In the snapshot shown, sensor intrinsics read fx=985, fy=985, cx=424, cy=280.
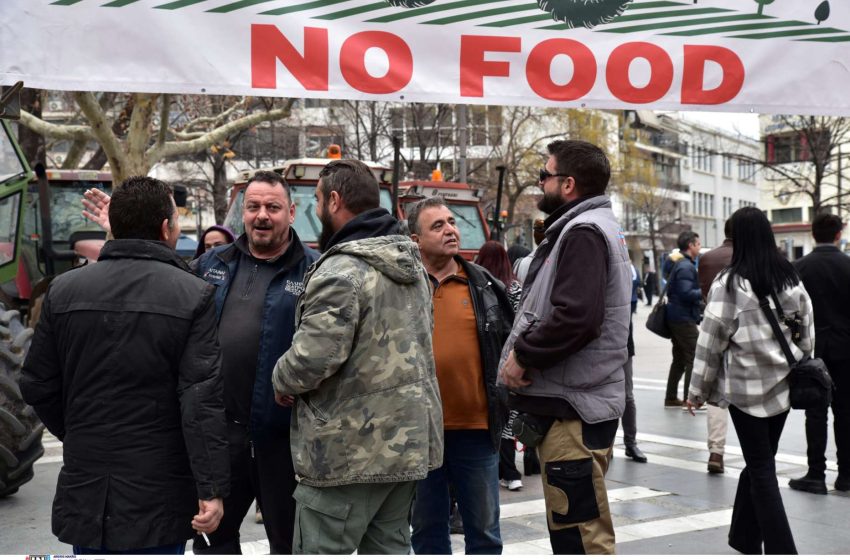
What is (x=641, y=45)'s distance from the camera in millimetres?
3506

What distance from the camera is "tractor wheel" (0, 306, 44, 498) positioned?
20.1ft

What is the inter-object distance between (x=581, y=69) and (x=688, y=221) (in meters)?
80.8

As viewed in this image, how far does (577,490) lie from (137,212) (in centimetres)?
191

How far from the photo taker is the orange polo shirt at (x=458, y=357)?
14.9 feet

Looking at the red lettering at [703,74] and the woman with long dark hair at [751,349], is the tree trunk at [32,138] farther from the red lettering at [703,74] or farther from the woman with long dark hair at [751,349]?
the red lettering at [703,74]

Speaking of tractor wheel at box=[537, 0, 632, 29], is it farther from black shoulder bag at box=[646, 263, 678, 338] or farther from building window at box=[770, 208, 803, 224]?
building window at box=[770, 208, 803, 224]

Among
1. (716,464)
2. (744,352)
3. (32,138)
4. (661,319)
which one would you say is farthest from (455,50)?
(32,138)

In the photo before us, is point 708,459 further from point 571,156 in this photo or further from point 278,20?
point 278,20

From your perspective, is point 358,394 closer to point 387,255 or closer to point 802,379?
point 387,255

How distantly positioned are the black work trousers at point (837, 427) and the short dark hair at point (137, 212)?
5.44 m

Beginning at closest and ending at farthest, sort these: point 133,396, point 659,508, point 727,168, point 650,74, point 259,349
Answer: point 133,396
point 650,74
point 259,349
point 659,508
point 727,168

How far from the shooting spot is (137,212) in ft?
10.8

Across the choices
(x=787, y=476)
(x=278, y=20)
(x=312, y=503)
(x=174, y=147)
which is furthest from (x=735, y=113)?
(x=174, y=147)

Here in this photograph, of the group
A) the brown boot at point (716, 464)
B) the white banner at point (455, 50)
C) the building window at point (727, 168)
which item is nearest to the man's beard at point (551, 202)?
the white banner at point (455, 50)
